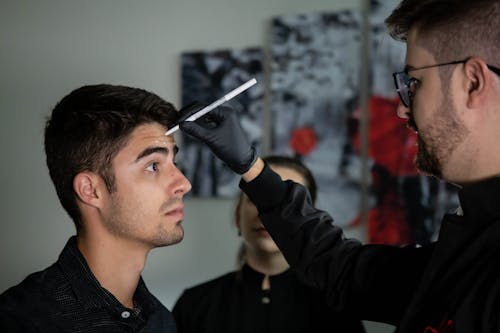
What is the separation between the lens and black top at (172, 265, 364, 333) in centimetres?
173

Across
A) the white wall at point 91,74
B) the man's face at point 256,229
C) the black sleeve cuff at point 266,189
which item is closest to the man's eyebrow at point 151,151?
the black sleeve cuff at point 266,189

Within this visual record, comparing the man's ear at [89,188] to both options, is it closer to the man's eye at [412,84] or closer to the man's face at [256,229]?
the man's face at [256,229]

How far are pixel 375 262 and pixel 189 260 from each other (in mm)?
1367

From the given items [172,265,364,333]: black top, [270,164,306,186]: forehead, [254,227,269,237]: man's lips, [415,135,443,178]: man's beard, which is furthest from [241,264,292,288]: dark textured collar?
[415,135,443,178]: man's beard

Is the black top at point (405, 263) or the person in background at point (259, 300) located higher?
the black top at point (405, 263)

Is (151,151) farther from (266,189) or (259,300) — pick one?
(259,300)

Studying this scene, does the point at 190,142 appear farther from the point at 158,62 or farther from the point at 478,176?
the point at 478,176

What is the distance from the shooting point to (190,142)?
2.50 m

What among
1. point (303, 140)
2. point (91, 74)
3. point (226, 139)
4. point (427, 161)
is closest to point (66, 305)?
point (226, 139)

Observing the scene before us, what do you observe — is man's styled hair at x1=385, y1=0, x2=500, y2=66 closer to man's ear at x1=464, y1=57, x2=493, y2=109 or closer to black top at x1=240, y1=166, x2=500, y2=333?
man's ear at x1=464, y1=57, x2=493, y2=109

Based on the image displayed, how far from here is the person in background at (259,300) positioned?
1.74 m

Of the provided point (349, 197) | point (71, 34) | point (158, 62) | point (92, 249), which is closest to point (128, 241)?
point (92, 249)

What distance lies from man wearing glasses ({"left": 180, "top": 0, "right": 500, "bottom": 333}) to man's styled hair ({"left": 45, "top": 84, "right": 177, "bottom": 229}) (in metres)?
0.66

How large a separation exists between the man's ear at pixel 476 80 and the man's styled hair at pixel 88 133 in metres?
0.78
